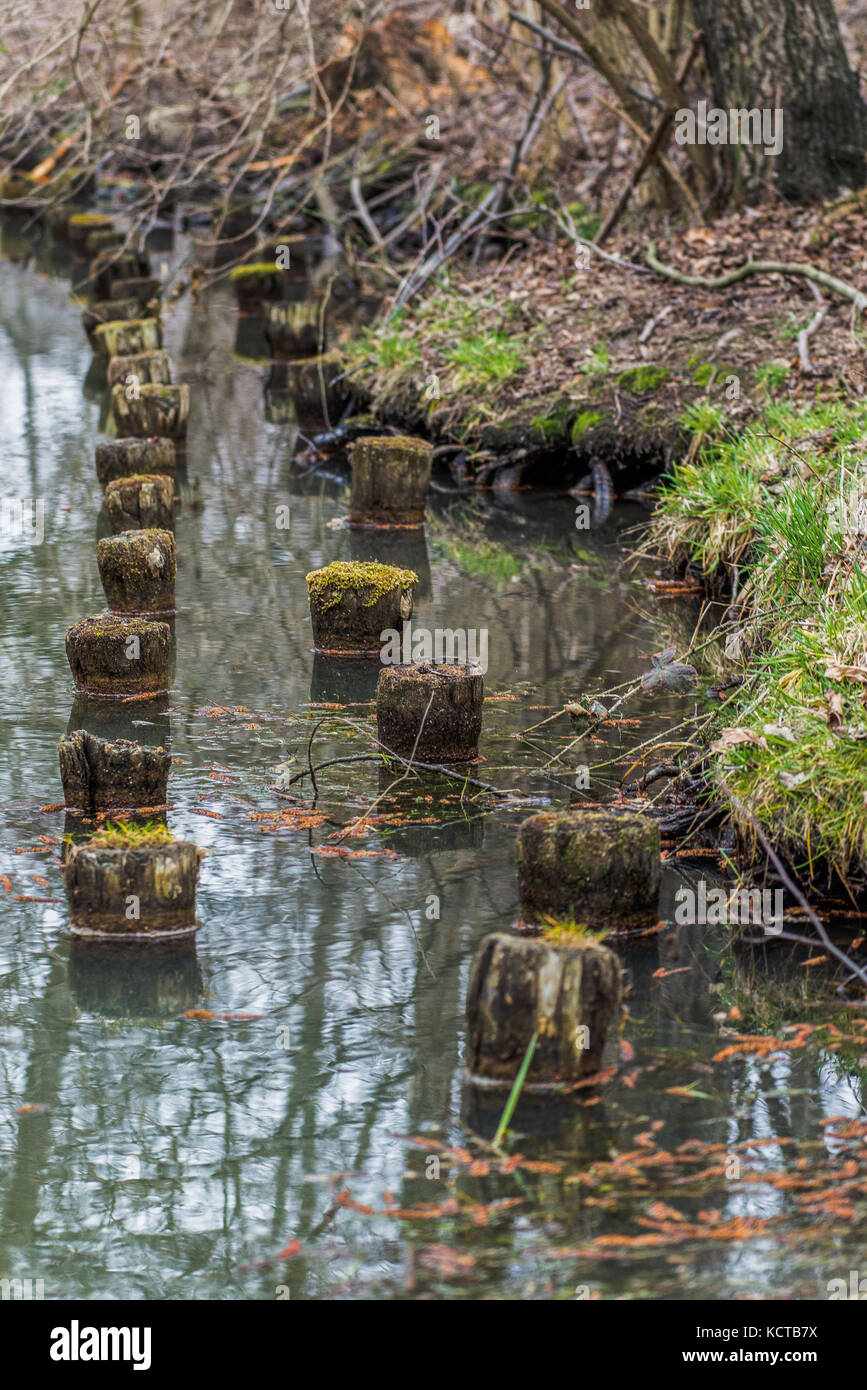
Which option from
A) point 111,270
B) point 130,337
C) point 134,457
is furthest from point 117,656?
point 111,270

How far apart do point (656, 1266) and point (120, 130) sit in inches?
900

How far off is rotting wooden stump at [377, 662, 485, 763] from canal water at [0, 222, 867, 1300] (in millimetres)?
134

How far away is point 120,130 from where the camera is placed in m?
23.5

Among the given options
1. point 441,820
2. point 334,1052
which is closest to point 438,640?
point 441,820

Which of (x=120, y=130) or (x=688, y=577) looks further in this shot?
(x=120, y=130)

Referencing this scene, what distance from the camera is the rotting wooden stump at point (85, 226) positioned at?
875 inches

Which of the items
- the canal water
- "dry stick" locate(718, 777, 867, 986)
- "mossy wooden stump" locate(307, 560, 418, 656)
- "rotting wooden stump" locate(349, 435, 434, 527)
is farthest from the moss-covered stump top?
"dry stick" locate(718, 777, 867, 986)

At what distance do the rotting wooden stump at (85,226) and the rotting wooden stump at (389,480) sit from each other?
527 inches

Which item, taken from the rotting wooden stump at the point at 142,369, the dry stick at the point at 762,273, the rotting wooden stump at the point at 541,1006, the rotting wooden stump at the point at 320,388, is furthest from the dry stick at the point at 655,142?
the rotting wooden stump at the point at 541,1006

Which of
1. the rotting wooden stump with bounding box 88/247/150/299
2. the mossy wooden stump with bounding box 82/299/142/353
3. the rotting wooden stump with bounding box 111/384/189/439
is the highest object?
the rotting wooden stump with bounding box 88/247/150/299

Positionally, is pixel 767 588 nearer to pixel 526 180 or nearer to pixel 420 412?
pixel 420 412

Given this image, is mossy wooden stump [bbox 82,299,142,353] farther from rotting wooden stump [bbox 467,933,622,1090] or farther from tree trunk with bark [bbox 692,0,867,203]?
rotting wooden stump [bbox 467,933,622,1090]

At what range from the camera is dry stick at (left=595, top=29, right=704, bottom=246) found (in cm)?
1334

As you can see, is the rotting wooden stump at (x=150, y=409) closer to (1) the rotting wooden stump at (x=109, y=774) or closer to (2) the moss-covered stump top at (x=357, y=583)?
(2) the moss-covered stump top at (x=357, y=583)
